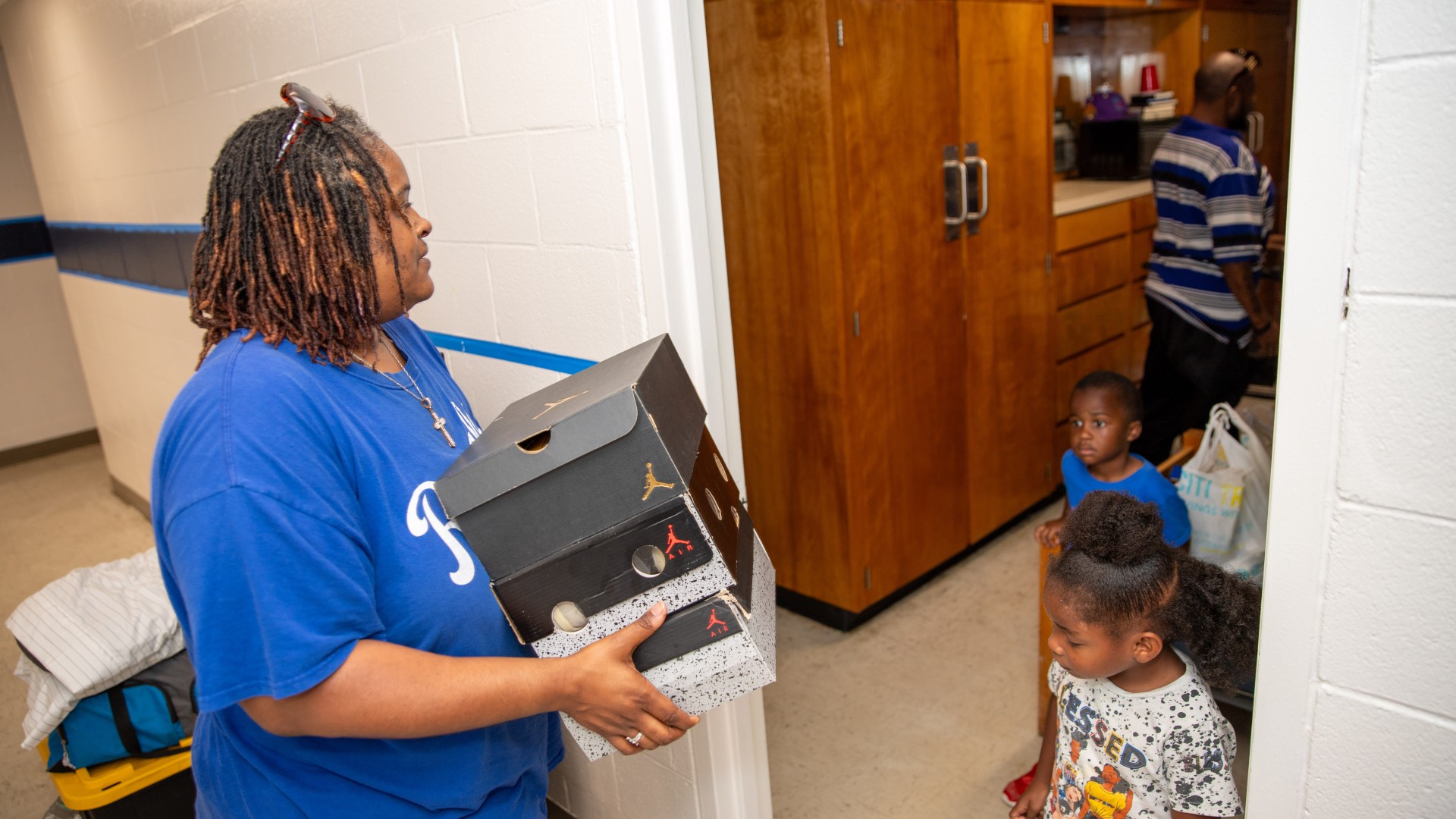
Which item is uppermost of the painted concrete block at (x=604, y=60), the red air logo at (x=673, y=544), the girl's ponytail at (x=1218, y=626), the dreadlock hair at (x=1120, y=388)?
the painted concrete block at (x=604, y=60)

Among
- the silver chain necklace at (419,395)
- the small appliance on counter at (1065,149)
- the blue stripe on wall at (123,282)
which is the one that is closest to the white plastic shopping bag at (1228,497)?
the silver chain necklace at (419,395)

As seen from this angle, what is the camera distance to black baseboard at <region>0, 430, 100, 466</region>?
5.62 metres

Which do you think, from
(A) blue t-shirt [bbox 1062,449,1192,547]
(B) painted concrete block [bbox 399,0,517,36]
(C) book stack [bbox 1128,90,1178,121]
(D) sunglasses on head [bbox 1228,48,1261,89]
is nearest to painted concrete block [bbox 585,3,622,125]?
(B) painted concrete block [bbox 399,0,517,36]

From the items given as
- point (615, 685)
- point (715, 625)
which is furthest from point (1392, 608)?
point (615, 685)

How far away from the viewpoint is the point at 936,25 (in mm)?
2838

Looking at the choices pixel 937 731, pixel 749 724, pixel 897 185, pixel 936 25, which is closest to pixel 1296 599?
pixel 749 724

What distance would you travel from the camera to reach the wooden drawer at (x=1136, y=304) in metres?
4.21

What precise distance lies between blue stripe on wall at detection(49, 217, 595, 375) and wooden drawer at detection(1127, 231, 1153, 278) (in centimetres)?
309

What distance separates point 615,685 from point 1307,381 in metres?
0.78

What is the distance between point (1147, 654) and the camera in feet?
4.42

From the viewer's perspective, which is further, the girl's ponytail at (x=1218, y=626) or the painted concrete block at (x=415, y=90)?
the painted concrete block at (x=415, y=90)

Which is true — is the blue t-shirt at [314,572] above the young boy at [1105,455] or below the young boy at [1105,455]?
above

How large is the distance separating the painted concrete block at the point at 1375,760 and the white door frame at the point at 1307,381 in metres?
0.02

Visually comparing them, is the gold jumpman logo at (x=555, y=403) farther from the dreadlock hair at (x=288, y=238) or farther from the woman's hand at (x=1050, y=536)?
the woman's hand at (x=1050, y=536)
